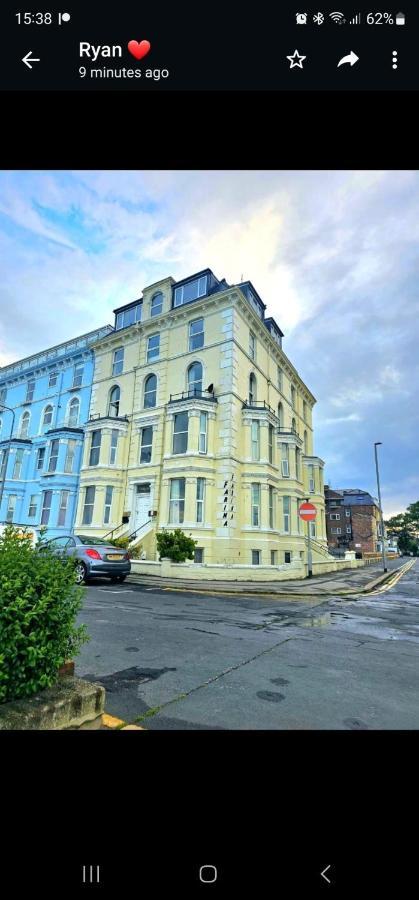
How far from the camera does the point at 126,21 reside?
5.37 ft

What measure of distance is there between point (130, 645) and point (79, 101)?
217 inches

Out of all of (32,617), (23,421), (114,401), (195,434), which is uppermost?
(23,421)

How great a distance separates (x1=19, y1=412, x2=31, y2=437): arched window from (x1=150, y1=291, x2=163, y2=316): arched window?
1262 centimetres

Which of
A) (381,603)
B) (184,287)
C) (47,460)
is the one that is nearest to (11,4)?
(381,603)

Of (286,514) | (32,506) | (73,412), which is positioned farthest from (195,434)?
(32,506)

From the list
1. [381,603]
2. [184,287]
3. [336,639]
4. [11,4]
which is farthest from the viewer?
[184,287]

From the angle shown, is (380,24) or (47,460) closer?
(380,24)

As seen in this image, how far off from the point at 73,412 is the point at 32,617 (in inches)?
1025

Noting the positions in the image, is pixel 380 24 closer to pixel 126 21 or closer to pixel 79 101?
pixel 126 21

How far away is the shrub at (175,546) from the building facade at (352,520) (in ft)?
167

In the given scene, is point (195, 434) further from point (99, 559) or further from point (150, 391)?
point (99, 559)

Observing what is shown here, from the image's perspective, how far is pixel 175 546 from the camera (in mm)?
16391
